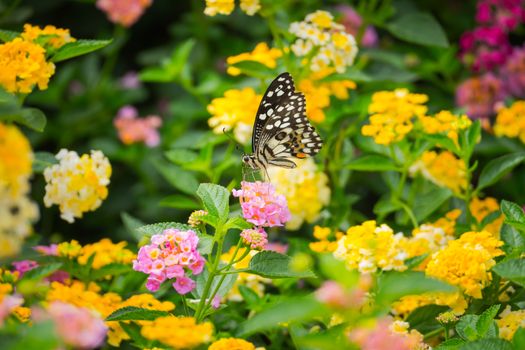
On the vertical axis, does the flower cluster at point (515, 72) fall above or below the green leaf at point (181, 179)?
below

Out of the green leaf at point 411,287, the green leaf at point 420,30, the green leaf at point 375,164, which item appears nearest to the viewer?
the green leaf at point 411,287

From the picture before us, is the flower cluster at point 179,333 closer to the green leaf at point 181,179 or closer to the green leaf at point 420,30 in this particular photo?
the green leaf at point 181,179

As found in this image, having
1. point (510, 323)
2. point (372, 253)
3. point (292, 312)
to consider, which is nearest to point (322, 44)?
point (372, 253)

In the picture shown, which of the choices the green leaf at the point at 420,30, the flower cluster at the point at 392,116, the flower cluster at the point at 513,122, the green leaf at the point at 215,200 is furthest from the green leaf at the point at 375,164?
the green leaf at the point at 420,30

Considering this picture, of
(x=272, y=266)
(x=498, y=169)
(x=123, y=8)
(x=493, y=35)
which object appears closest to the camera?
(x=272, y=266)

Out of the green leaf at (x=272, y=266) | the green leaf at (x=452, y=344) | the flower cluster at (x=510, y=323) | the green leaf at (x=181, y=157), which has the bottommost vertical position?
the flower cluster at (x=510, y=323)

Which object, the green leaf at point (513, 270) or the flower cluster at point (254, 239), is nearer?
the green leaf at point (513, 270)

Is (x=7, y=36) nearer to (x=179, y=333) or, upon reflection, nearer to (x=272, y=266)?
(x=272, y=266)
